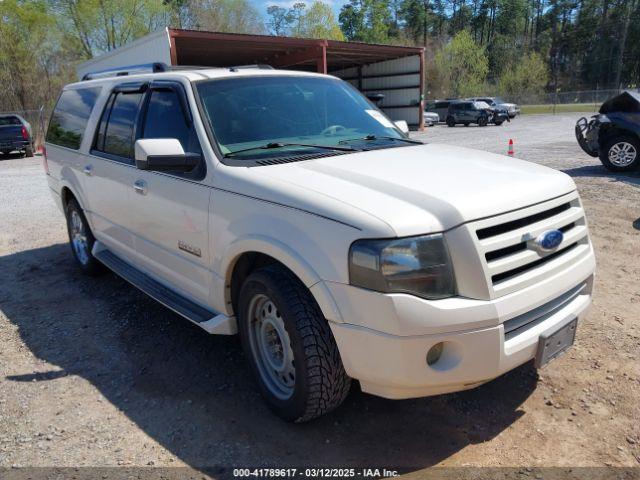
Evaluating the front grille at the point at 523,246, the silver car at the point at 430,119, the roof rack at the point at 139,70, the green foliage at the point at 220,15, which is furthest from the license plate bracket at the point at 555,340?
the green foliage at the point at 220,15

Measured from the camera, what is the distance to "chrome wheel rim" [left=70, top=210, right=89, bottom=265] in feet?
18.4

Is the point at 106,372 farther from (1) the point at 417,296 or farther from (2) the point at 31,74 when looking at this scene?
(2) the point at 31,74

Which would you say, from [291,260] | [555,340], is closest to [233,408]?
[291,260]

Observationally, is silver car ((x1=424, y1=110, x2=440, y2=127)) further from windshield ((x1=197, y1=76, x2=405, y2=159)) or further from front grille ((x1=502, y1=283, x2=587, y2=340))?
front grille ((x1=502, y1=283, x2=587, y2=340))

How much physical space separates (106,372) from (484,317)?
2.72 m

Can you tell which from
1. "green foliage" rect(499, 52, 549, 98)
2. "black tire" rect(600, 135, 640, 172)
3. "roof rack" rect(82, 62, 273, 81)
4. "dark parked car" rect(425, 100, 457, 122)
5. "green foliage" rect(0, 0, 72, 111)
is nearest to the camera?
"roof rack" rect(82, 62, 273, 81)

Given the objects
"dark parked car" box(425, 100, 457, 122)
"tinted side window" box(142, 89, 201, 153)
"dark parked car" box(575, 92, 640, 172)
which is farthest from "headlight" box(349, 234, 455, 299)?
"dark parked car" box(425, 100, 457, 122)

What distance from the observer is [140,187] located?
3984mm

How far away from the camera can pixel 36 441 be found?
307cm

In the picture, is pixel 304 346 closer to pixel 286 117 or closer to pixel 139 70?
pixel 286 117

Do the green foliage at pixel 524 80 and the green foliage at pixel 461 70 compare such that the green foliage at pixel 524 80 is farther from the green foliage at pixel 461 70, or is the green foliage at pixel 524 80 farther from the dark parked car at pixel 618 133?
the dark parked car at pixel 618 133

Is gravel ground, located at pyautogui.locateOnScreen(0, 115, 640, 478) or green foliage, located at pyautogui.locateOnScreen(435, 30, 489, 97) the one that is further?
green foliage, located at pyautogui.locateOnScreen(435, 30, 489, 97)

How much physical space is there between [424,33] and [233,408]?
103 m

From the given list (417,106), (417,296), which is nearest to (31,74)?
(417,106)
